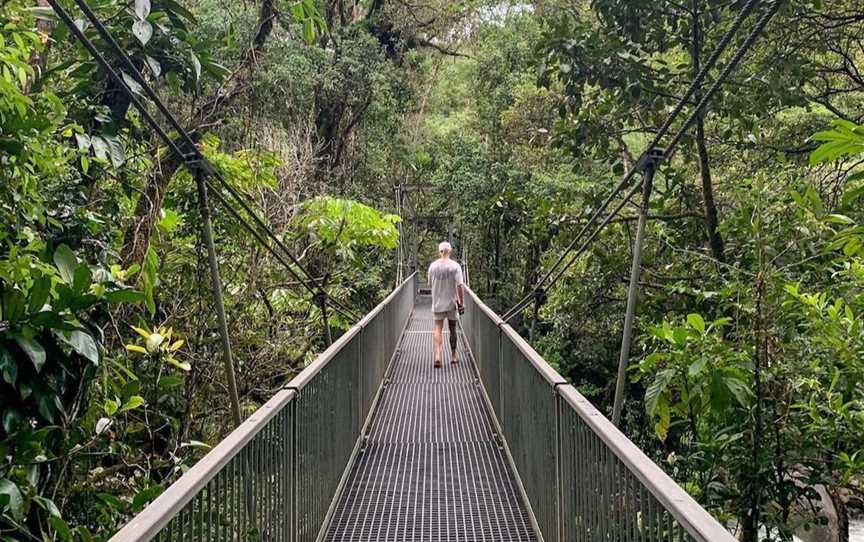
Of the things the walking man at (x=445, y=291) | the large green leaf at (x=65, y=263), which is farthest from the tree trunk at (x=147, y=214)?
the walking man at (x=445, y=291)

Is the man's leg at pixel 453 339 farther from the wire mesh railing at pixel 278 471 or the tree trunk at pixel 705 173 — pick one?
the tree trunk at pixel 705 173

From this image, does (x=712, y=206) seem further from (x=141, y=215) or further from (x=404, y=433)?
(x=141, y=215)

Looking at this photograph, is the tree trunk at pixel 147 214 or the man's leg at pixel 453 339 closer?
the tree trunk at pixel 147 214

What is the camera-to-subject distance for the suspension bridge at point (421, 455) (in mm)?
1742

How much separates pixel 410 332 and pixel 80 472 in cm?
866

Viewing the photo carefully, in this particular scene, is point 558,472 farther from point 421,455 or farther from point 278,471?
point 421,455

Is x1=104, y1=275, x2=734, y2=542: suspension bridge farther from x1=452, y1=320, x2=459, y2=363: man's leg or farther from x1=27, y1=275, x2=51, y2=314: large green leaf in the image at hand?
x1=452, y1=320, x2=459, y2=363: man's leg

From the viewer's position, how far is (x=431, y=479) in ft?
15.0

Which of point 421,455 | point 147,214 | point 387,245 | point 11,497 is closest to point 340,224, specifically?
point 387,245

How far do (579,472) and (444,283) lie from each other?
572 centimetres

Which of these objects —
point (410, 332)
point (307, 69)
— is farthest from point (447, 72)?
point (410, 332)

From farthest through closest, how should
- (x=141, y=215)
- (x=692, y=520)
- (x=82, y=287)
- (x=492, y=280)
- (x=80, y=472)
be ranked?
(x=492, y=280), (x=141, y=215), (x=80, y=472), (x=82, y=287), (x=692, y=520)

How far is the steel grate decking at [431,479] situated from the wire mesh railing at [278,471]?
0.19 metres

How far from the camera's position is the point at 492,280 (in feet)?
54.9
